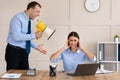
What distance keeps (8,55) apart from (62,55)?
751 millimetres

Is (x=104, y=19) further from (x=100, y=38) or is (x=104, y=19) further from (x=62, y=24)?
(x=62, y=24)

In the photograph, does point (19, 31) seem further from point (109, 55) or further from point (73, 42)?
point (109, 55)

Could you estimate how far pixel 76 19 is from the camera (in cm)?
517

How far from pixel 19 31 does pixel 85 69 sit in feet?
3.69

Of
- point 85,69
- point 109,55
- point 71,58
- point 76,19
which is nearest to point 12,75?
point 85,69

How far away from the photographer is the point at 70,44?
11.3ft

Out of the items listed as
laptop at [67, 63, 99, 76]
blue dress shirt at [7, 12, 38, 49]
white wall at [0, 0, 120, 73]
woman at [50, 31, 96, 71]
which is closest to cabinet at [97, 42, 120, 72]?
white wall at [0, 0, 120, 73]

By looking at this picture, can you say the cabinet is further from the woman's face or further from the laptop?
the laptop

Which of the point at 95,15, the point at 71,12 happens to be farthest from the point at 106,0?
the point at 71,12

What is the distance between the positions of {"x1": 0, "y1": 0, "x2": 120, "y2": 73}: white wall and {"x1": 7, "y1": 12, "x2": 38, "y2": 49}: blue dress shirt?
148cm

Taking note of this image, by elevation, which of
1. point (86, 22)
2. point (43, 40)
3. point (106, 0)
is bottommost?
point (43, 40)

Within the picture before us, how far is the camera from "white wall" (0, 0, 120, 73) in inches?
202

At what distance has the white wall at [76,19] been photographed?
16.8ft

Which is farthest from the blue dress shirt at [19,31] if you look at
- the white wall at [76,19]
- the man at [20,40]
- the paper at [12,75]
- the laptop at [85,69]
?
the white wall at [76,19]
